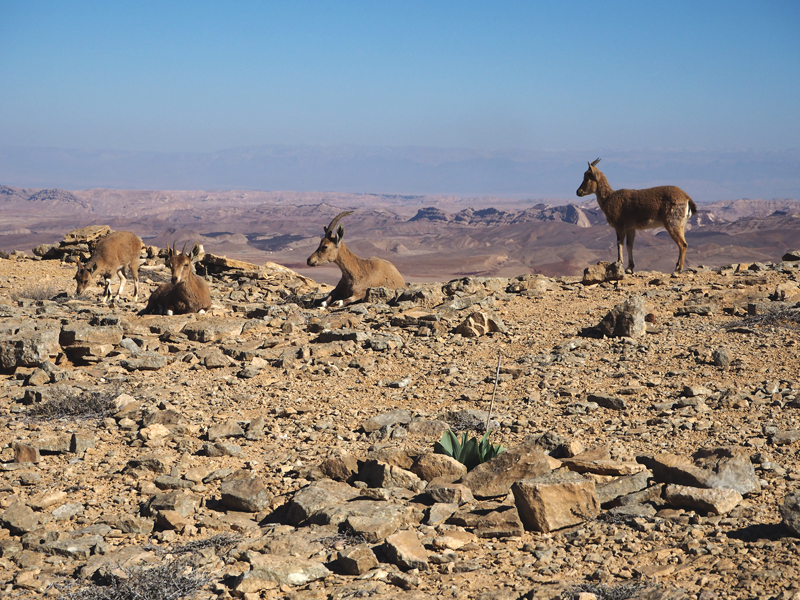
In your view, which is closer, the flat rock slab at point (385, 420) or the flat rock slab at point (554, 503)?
the flat rock slab at point (554, 503)

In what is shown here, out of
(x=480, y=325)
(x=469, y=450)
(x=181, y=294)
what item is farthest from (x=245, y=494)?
(x=181, y=294)

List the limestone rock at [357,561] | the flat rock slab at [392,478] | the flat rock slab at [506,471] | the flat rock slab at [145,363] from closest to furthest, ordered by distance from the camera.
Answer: the limestone rock at [357,561]
the flat rock slab at [506,471]
the flat rock slab at [392,478]
the flat rock slab at [145,363]

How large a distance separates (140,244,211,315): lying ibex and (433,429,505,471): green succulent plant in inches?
370

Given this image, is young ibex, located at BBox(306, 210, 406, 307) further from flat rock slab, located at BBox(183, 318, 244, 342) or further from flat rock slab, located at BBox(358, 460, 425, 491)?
flat rock slab, located at BBox(358, 460, 425, 491)

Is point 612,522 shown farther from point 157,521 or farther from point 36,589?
point 36,589

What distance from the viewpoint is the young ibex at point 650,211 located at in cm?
1585

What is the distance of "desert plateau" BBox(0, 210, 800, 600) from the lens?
4.16m

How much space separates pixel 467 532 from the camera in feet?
15.2

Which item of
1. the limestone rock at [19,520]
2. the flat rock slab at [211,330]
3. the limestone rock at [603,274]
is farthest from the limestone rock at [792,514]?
the limestone rock at [603,274]

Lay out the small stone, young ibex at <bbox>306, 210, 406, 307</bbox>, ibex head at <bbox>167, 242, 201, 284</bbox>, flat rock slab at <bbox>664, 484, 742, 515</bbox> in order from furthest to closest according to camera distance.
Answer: young ibex at <bbox>306, 210, 406, 307</bbox>, ibex head at <bbox>167, 242, 201, 284</bbox>, the small stone, flat rock slab at <bbox>664, 484, 742, 515</bbox>

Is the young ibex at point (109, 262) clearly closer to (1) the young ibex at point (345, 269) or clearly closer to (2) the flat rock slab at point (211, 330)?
(1) the young ibex at point (345, 269)

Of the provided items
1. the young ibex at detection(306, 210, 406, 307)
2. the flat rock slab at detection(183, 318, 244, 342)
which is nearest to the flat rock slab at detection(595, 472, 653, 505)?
the flat rock slab at detection(183, 318, 244, 342)

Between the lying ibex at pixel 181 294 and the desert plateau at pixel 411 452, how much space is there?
1379 millimetres

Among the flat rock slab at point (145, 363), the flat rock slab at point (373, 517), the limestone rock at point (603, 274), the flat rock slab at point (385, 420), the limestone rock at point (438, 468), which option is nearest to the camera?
the flat rock slab at point (373, 517)
